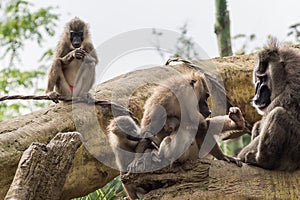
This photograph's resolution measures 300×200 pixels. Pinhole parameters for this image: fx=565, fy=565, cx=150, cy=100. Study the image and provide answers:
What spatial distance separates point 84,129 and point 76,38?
194 centimetres

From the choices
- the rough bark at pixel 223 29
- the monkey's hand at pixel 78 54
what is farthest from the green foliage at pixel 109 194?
the rough bark at pixel 223 29

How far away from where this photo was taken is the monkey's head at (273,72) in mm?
6207

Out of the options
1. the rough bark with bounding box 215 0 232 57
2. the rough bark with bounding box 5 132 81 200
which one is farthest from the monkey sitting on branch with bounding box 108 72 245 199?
the rough bark with bounding box 215 0 232 57

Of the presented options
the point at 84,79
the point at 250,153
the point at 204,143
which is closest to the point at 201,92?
the point at 204,143

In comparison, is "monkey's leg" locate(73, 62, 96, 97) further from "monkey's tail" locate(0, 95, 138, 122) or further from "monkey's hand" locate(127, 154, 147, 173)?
"monkey's hand" locate(127, 154, 147, 173)

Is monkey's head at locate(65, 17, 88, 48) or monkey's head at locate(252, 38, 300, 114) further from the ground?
monkey's head at locate(65, 17, 88, 48)

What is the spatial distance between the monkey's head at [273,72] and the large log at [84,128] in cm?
162

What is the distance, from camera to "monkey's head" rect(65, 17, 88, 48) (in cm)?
859

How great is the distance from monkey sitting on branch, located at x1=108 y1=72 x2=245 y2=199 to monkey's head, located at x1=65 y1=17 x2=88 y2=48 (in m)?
2.69

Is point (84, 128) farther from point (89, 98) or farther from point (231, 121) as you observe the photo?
point (231, 121)

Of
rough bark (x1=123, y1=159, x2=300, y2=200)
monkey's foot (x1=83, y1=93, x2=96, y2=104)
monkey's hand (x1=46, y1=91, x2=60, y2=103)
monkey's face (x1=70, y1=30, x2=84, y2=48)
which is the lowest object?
rough bark (x1=123, y1=159, x2=300, y2=200)

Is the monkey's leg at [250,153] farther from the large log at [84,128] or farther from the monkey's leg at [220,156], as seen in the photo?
the large log at [84,128]

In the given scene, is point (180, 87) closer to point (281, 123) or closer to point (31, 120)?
point (281, 123)

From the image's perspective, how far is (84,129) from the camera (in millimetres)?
7215
